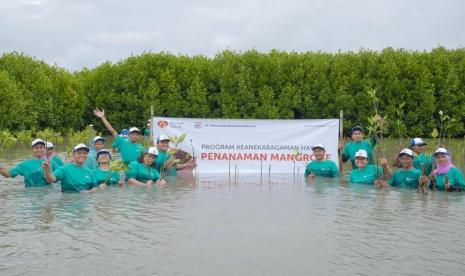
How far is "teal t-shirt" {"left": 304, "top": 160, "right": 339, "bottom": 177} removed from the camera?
1418 cm

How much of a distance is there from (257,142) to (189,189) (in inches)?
→ 132

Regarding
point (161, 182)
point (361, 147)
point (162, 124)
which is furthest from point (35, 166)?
point (361, 147)

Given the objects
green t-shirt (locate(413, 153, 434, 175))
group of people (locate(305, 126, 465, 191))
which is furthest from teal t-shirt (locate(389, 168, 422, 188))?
green t-shirt (locate(413, 153, 434, 175))

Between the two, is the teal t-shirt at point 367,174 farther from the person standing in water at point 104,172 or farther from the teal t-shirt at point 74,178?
the teal t-shirt at point 74,178

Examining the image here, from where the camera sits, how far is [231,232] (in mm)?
8648

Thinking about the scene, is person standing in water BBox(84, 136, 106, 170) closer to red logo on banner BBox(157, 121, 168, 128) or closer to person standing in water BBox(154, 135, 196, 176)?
person standing in water BBox(154, 135, 196, 176)

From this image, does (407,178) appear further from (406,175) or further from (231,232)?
(231,232)

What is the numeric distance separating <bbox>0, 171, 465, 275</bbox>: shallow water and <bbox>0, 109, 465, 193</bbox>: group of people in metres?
0.35

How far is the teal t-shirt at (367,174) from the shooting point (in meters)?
13.2

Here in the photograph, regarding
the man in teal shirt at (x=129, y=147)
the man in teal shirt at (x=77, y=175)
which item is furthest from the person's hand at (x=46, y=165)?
the man in teal shirt at (x=129, y=147)

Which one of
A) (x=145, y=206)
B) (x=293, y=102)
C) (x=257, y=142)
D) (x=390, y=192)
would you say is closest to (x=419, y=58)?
(x=293, y=102)

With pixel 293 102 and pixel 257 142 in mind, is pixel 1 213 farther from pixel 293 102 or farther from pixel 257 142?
pixel 293 102

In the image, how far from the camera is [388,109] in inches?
989

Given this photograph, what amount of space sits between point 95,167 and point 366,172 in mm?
5661
